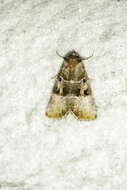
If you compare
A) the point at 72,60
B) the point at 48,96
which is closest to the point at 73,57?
the point at 72,60

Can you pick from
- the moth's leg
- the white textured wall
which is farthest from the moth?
the white textured wall

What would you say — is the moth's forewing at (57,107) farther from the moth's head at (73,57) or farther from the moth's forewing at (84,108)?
the moth's head at (73,57)

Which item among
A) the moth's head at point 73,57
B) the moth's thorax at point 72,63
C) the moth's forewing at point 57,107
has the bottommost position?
the moth's forewing at point 57,107

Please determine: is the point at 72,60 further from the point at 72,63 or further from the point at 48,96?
the point at 48,96

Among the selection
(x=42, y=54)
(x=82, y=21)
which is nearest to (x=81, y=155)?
(x=42, y=54)

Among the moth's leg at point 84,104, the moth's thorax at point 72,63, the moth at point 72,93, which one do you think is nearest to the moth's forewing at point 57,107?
the moth at point 72,93

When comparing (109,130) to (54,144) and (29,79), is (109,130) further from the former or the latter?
(29,79)
